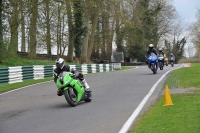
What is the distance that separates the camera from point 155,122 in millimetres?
8656

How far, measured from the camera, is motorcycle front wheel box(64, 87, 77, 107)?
11680mm

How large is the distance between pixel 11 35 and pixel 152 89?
1948cm

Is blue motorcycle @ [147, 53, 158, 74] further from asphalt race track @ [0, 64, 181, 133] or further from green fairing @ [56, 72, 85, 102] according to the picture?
green fairing @ [56, 72, 85, 102]

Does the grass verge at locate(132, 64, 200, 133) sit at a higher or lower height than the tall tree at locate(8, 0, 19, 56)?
lower

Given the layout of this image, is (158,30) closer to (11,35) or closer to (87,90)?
(11,35)

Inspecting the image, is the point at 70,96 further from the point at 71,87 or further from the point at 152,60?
the point at 152,60

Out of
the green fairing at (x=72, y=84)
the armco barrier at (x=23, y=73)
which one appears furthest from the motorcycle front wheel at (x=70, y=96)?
the armco barrier at (x=23, y=73)

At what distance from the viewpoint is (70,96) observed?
11.8m

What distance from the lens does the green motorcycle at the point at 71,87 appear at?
11703 mm

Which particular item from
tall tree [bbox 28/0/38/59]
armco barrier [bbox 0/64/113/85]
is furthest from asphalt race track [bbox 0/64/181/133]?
tall tree [bbox 28/0/38/59]

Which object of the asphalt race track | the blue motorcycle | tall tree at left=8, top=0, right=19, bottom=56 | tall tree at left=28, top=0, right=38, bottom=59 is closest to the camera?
the asphalt race track

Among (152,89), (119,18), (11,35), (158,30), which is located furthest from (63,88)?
(158,30)

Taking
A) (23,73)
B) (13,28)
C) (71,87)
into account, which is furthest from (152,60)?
(13,28)

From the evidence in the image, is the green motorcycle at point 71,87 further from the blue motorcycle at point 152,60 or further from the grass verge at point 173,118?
the blue motorcycle at point 152,60
